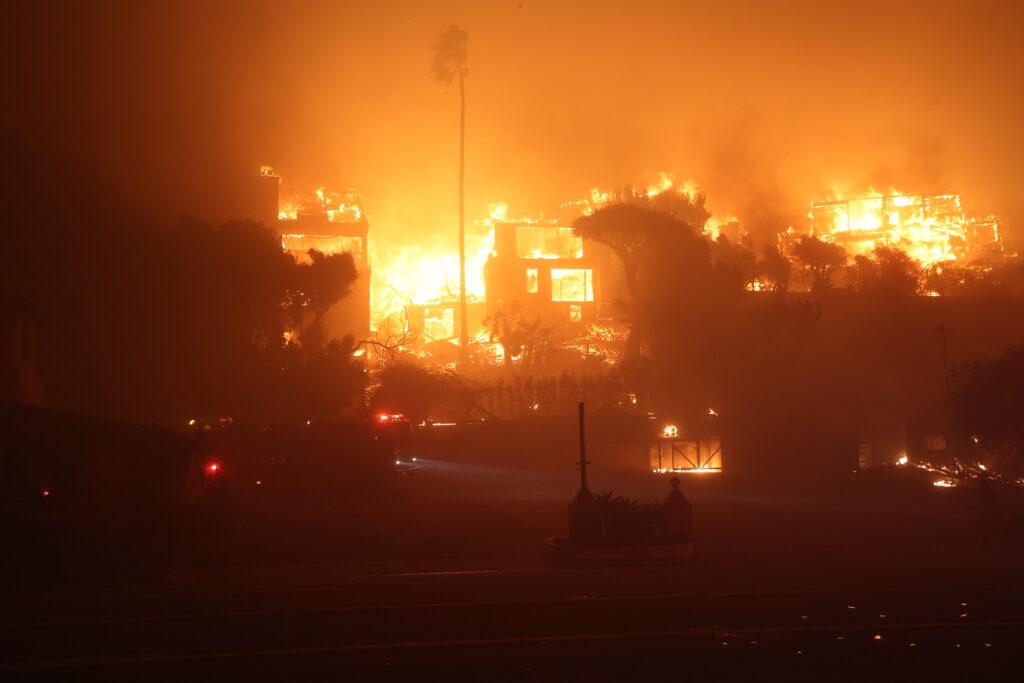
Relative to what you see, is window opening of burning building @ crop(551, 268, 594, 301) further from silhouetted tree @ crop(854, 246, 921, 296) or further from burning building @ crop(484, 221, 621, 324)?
silhouetted tree @ crop(854, 246, 921, 296)

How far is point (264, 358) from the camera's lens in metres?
37.3

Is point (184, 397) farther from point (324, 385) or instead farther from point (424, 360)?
point (424, 360)

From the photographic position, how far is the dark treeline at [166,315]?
28344 mm

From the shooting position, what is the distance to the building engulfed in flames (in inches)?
3999

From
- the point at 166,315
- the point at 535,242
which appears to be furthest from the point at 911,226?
the point at 166,315

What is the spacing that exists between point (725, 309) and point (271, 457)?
35902mm

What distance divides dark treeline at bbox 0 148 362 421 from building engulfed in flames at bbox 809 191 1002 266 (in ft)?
248

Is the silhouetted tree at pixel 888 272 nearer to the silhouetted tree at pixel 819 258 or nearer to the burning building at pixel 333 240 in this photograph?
the silhouetted tree at pixel 819 258

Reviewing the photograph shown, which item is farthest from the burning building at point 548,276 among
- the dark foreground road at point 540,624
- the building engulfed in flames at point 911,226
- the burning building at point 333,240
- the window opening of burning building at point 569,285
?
the dark foreground road at point 540,624

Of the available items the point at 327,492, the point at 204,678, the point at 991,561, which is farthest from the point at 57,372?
the point at 991,561

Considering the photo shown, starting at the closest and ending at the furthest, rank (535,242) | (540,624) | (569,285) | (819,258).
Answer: (540,624)
(819,258)
(569,285)
(535,242)

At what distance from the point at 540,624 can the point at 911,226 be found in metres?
103

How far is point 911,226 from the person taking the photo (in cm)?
10344

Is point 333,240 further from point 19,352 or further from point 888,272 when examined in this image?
point 19,352
